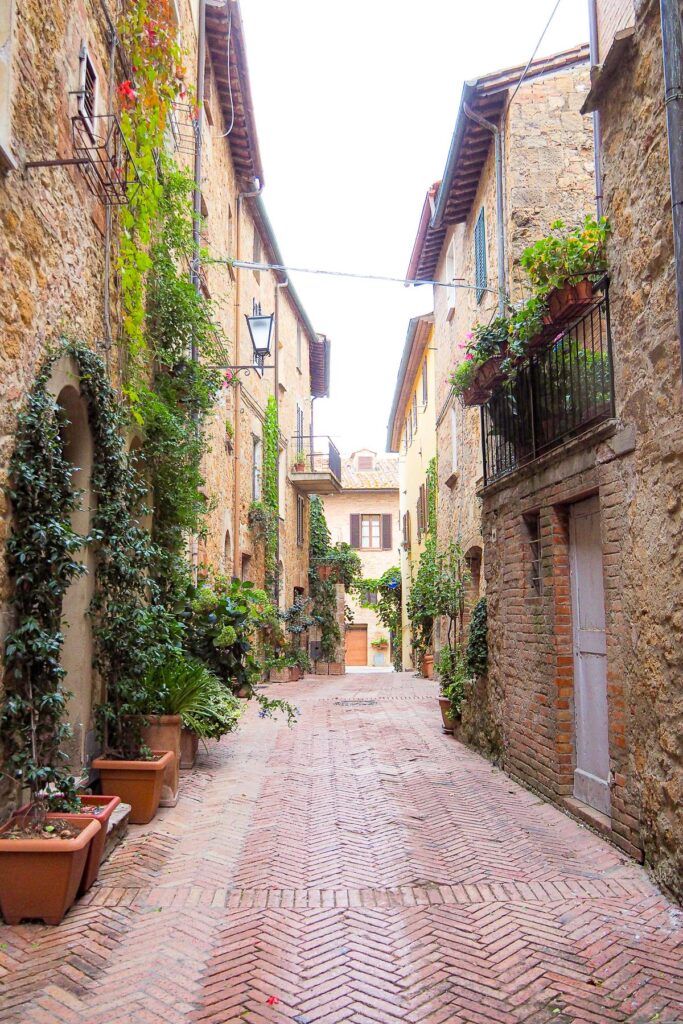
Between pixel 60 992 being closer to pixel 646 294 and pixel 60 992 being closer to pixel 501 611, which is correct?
pixel 646 294

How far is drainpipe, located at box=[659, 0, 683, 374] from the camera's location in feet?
13.8

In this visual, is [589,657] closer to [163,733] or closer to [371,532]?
[163,733]

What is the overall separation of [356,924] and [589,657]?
9.21ft

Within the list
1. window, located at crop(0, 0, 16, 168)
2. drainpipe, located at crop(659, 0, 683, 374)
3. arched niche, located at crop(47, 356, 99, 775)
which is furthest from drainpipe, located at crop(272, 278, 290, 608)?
drainpipe, located at crop(659, 0, 683, 374)

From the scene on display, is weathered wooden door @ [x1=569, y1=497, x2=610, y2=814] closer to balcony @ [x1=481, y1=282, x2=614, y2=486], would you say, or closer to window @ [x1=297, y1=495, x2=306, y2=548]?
balcony @ [x1=481, y1=282, x2=614, y2=486]

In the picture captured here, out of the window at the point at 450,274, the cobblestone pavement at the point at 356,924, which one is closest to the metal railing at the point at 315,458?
the window at the point at 450,274

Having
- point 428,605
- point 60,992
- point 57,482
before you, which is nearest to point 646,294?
point 57,482

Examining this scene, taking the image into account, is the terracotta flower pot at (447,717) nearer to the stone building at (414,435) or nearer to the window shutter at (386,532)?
the stone building at (414,435)

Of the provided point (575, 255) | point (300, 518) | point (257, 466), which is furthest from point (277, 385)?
point (575, 255)

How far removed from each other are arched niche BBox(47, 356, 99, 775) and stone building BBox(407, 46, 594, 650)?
547cm

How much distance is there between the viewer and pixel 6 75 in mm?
4426

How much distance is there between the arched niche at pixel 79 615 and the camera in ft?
19.8

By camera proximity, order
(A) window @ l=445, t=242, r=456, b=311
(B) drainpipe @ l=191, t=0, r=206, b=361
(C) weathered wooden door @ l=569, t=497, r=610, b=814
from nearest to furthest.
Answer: (C) weathered wooden door @ l=569, t=497, r=610, b=814
(B) drainpipe @ l=191, t=0, r=206, b=361
(A) window @ l=445, t=242, r=456, b=311

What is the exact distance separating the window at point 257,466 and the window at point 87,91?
11220 mm
